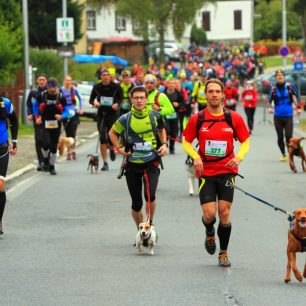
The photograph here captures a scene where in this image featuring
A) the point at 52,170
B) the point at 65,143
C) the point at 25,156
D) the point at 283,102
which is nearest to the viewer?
the point at 52,170

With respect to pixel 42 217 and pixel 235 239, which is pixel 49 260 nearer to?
pixel 235 239

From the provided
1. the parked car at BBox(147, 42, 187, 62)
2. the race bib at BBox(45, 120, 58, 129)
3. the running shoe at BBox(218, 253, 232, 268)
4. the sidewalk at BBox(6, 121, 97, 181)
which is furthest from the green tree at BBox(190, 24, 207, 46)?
the running shoe at BBox(218, 253, 232, 268)

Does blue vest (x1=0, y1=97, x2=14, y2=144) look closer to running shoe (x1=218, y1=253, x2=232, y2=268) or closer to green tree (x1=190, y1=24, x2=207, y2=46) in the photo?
running shoe (x1=218, y1=253, x2=232, y2=268)

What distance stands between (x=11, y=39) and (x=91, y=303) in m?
27.4

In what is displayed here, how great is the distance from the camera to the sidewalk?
22.4 meters

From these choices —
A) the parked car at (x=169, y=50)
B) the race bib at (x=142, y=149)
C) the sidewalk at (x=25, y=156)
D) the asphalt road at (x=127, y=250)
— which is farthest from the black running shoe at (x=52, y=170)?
the parked car at (x=169, y=50)

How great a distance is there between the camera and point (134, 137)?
485 inches

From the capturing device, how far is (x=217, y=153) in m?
10.9

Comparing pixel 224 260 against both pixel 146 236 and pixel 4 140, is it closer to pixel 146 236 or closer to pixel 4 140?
pixel 146 236

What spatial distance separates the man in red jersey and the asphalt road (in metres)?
0.52

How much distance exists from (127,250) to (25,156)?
1406 cm

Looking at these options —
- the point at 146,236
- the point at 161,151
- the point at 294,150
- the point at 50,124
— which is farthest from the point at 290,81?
the point at 146,236

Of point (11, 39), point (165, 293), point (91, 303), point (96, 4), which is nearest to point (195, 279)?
point (165, 293)

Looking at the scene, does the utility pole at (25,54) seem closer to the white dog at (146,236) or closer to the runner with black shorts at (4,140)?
the runner with black shorts at (4,140)
